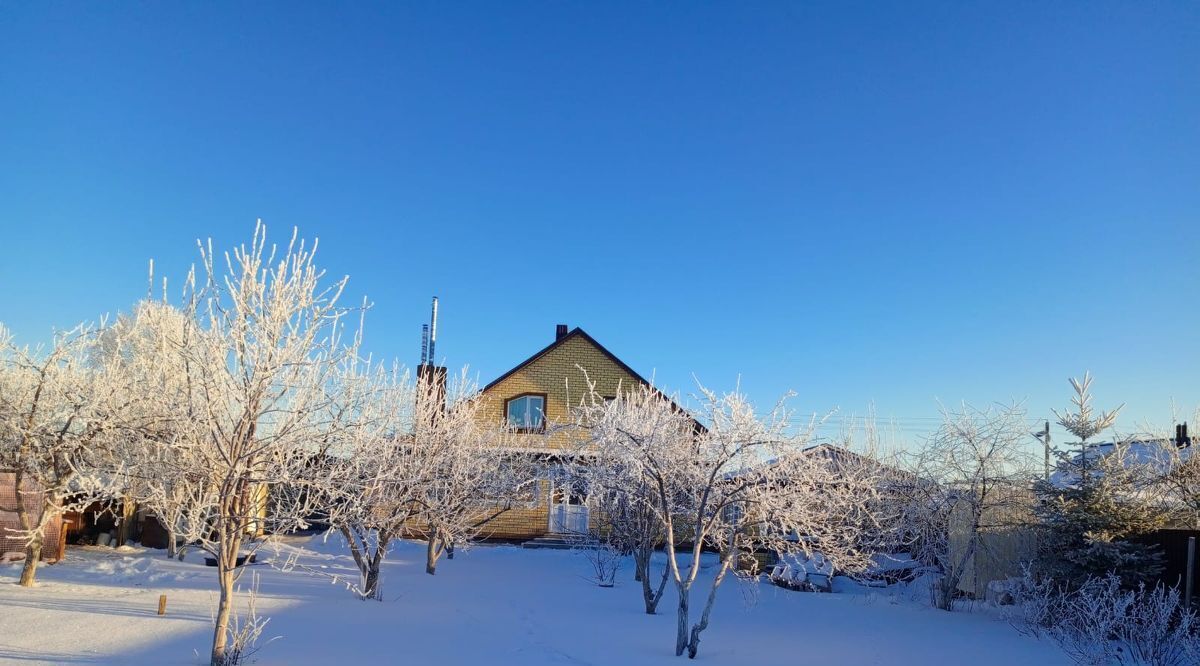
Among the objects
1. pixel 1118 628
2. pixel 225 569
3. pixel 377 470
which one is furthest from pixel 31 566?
pixel 1118 628

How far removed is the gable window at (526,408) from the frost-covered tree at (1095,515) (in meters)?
14.2

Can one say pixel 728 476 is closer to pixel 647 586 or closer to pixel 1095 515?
pixel 647 586

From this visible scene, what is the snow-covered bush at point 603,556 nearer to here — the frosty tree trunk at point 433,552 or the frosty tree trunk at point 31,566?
the frosty tree trunk at point 433,552

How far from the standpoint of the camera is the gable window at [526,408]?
79.3ft

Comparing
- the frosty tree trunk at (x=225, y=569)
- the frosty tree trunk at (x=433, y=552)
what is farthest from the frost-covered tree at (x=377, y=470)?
the frosty tree trunk at (x=225, y=569)

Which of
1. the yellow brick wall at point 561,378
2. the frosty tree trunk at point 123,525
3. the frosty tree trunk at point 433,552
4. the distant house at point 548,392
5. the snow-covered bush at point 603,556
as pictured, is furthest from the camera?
the yellow brick wall at point 561,378

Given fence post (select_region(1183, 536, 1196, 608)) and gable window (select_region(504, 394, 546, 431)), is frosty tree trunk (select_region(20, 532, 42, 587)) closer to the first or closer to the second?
gable window (select_region(504, 394, 546, 431))

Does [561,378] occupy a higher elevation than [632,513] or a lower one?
higher

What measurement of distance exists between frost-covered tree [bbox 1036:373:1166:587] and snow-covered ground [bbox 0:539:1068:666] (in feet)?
4.97

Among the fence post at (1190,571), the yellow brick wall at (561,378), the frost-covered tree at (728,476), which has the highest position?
the yellow brick wall at (561,378)

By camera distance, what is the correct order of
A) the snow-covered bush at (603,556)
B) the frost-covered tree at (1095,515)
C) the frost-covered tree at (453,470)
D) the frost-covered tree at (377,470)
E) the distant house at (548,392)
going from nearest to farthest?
the frost-covered tree at (377,470)
the frost-covered tree at (1095,515)
the frost-covered tree at (453,470)
the snow-covered bush at (603,556)
the distant house at (548,392)

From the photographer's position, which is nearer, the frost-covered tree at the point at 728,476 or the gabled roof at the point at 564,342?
the frost-covered tree at the point at 728,476

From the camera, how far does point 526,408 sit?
2431 centimetres

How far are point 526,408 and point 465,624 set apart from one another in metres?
13.7
